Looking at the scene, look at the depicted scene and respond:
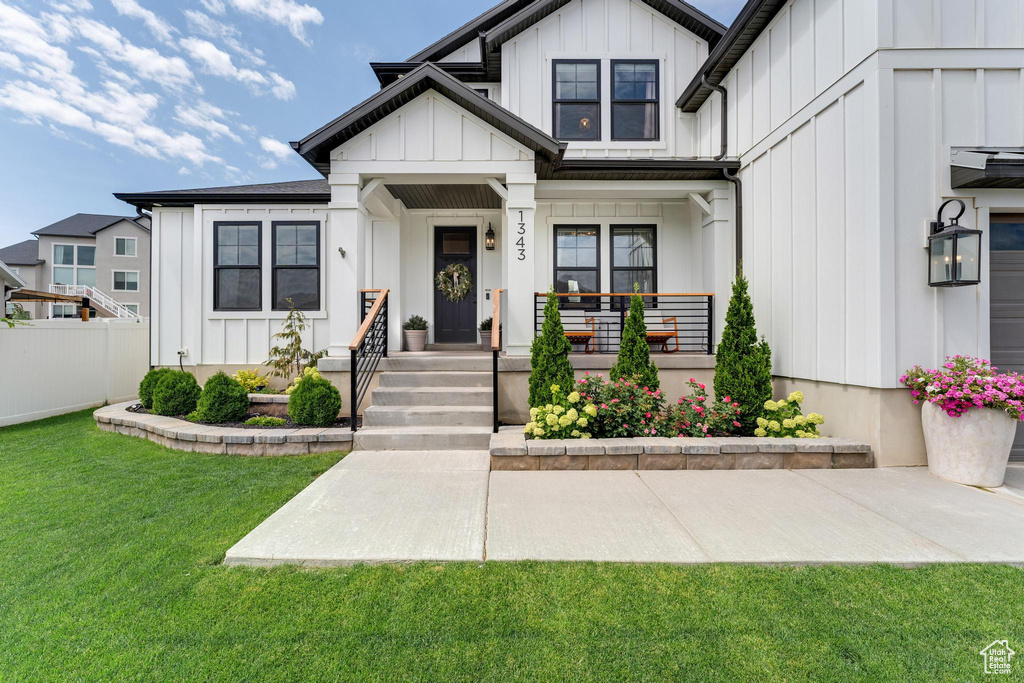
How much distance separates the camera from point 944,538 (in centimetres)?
313

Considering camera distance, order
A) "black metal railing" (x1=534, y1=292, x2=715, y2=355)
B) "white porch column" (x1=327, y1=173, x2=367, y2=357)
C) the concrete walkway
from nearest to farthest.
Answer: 1. the concrete walkway
2. "white porch column" (x1=327, y1=173, x2=367, y2=357)
3. "black metal railing" (x1=534, y1=292, x2=715, y2=355)

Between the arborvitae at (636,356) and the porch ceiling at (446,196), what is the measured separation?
3.59 metres

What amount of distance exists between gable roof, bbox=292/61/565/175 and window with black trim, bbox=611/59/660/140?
9.23 ft

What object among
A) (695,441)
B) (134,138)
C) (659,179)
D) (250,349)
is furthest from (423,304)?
(134,138)

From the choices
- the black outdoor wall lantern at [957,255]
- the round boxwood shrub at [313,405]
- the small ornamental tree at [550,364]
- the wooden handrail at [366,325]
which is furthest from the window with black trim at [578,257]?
the black outdoor wall lantern at [957,255]

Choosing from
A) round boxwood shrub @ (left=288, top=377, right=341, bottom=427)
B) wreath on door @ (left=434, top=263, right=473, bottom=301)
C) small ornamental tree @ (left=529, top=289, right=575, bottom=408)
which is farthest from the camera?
wreath on door @ (left=434, top=263, right=473, bottom=301)

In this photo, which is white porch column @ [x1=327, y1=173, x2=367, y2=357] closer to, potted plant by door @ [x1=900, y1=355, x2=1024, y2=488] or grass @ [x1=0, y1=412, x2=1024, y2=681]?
grass @ [x1=0, y1=412, x2=1024, y2=681]

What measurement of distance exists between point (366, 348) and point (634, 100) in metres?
6.68

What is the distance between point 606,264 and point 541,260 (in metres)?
1.21

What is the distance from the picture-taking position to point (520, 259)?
6.60 metres

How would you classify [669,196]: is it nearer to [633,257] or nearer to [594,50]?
[633,257]

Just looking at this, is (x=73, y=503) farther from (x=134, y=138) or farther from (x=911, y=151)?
(x=134, y=138)

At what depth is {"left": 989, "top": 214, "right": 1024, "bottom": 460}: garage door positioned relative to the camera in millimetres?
4980

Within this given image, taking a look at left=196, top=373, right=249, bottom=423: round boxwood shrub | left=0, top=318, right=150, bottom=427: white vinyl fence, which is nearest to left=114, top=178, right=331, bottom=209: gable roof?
left=0, top=318, right=150, bottom=427: white vinyl fence
